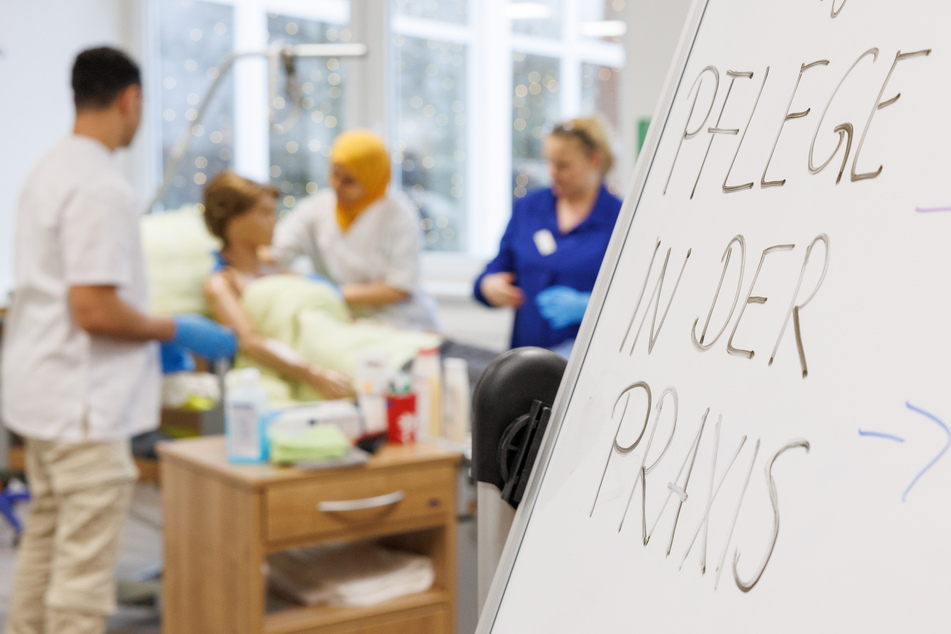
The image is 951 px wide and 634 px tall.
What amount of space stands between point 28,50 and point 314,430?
329 cm

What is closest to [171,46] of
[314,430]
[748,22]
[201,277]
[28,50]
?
[28,50]

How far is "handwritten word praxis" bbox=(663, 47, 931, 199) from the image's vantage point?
0.39 m

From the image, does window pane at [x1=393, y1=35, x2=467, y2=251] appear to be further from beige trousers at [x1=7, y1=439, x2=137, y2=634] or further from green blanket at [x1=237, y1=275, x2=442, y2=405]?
beige trousers at [x1=7, y1=439, x2=137, y2=634]

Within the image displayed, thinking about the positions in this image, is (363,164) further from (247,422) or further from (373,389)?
(247,422)

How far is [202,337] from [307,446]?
2.29 ft

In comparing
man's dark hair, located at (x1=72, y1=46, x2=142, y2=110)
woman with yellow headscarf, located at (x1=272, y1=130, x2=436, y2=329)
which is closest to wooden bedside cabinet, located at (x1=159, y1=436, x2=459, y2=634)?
man's dark hair, located at (x1=72, y1=46, x2=142, y2=110)

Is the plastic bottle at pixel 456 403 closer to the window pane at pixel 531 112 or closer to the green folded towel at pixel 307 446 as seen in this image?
the green folded towel at pixel 307 446

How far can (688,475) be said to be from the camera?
45 cm

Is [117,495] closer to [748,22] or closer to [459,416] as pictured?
[459,416]

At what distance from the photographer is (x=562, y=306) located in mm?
2412

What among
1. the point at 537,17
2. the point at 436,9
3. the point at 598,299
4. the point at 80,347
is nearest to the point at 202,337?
the point at 80,347

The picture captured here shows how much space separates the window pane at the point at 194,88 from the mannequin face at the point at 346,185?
2.14 metres

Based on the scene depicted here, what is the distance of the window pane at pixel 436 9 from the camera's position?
446 centimetres

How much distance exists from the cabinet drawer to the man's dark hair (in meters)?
0.91
